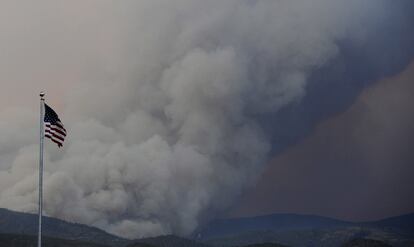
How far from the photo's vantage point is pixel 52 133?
74.6 meters

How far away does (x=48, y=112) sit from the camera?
240 feet

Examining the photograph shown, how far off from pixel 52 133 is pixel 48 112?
2942 mm
